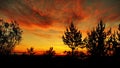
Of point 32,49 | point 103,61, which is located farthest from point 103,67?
point 32,49

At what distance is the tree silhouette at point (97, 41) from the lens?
37.5m

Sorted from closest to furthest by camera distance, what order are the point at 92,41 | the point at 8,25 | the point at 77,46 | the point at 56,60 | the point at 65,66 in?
1. the point at 65,66
2. the point at 56,60
3. the point at 92,41
4. the point at 77,46
5. the point at 8,25

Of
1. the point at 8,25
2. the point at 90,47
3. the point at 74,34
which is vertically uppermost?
the point at 8,25

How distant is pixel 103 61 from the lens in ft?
91.8

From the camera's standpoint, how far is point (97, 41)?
3841 cm

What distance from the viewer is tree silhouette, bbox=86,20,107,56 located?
37.5 metres

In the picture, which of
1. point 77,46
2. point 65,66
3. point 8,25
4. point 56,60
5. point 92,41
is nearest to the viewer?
point 65,66

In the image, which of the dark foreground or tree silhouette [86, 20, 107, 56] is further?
tree silhouette [86, 20, 107, 56]

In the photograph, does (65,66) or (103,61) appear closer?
(65,66)

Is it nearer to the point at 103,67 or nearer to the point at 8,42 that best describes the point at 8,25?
the point at 8,42

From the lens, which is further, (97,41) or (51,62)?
(97,41)

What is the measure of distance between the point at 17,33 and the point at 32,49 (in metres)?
13.9

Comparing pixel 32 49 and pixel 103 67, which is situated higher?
pixel 32 49

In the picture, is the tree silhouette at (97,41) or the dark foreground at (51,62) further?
the tree silhouette at (97,41)
